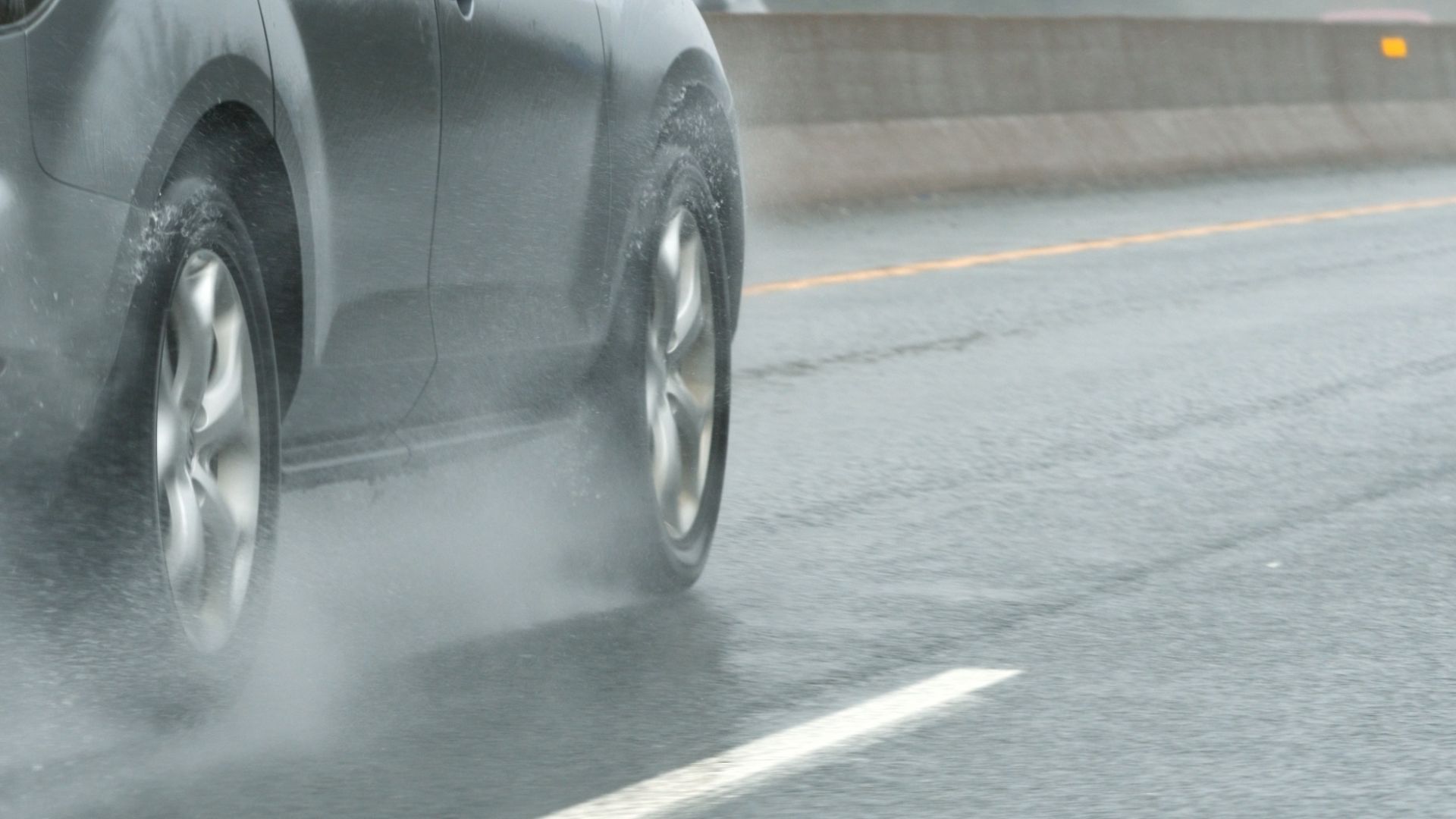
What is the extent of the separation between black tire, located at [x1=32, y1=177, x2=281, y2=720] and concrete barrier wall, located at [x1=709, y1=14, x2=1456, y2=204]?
43.1 feet

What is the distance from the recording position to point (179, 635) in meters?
4.60

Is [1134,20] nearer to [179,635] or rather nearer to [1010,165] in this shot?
[1010,165]

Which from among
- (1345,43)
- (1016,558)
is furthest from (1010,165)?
(1016,558)

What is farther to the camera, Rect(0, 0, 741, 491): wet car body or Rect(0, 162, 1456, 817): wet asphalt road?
Rect(0, 162, 1456, 817): wet asphalt road

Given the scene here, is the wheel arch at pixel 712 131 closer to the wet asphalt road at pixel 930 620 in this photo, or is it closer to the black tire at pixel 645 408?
the black tire at pixel 645 408

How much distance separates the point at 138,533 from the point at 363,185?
2.99 ft

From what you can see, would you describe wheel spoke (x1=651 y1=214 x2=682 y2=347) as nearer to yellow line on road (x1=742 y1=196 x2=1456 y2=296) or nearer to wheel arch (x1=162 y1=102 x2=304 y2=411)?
wheel arch (x1=162 y1=102 x2=304 y2=411)

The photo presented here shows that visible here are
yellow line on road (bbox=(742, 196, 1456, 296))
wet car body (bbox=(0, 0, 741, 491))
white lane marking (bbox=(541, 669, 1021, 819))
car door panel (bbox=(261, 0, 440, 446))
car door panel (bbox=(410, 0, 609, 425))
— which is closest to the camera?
wet car body (bbox=(0, 0, 741, 491))

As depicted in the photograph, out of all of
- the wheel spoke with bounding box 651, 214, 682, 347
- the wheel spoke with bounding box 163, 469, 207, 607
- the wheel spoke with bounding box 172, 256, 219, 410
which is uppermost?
the wheel spoke with bounding box 172, 256, 219, 410

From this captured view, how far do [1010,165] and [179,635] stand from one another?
1628cm

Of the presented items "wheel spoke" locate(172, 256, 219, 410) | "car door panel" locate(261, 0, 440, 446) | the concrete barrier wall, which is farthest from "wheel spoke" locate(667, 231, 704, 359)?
the concrete barrier wall

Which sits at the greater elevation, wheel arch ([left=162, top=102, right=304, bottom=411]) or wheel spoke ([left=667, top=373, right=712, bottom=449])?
wheel arch ([left=162, top=102, right=304, bottom=411])

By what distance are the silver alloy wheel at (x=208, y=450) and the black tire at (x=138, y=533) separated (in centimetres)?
3

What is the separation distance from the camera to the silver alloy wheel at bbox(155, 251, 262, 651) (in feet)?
15.2
